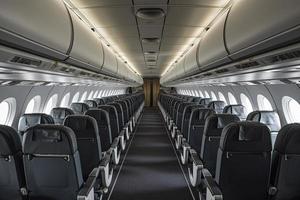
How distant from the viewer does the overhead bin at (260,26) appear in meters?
1.79

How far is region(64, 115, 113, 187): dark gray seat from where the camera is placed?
14.2 feet

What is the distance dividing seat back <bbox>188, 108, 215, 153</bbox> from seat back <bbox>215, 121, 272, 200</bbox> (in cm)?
252

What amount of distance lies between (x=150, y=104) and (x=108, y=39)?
2424 centimetres

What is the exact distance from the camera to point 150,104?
3094cm

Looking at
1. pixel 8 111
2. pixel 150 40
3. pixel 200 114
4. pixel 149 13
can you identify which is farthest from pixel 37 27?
pixel 8 111

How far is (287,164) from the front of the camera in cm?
298

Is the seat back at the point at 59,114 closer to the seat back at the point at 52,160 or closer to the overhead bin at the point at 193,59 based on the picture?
the overhead bin at the point at 193,59

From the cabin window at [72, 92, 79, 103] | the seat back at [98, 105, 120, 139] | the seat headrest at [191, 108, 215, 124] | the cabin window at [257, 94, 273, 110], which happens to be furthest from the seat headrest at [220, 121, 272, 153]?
the cabin window at [72, 92, 79, 103]

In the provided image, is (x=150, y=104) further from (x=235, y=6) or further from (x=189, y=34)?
(x=235, y=6)

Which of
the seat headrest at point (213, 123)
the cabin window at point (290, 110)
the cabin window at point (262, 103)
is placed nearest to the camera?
the seat headrest at point (213, 123)

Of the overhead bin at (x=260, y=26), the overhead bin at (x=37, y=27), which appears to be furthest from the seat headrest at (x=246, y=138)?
the overhead bin at (x=37, y=27)

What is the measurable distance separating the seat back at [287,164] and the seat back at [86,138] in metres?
2.65

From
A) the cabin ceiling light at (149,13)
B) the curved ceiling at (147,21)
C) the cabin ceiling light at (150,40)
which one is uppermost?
Result: the curved ceiling at (147,21)

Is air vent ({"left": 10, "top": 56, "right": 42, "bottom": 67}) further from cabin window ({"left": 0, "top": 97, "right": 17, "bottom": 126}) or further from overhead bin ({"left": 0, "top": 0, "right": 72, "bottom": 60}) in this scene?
cabin window ({"left": 0, "top": 97, "right": 17, "bottom": 126})
